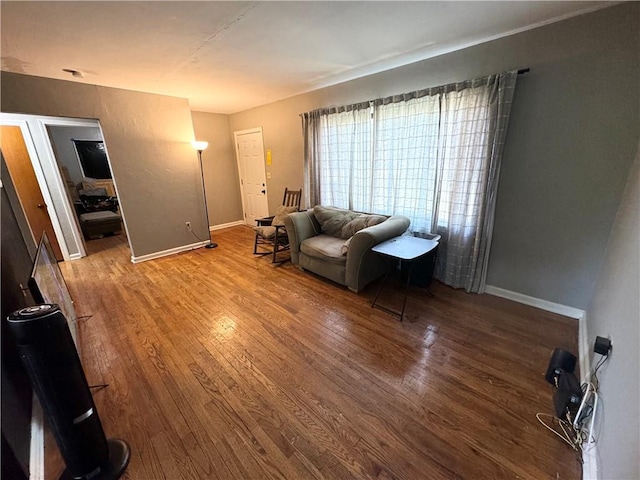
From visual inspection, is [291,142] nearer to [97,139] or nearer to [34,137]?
[34,137]

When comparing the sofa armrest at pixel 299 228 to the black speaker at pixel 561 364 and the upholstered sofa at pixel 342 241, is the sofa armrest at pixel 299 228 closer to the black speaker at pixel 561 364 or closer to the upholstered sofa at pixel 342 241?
the upholstered sofa at pixel 342 241

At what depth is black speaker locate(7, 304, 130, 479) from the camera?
3.30ft

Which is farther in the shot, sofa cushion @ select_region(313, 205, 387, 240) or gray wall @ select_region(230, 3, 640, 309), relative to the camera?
sofa cushion @ select_region(313, 205, 387, 240)

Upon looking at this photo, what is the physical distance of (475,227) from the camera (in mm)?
2568

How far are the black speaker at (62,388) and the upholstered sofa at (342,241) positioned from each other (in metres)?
2.17

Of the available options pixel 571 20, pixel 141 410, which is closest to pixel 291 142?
pixel 571 20

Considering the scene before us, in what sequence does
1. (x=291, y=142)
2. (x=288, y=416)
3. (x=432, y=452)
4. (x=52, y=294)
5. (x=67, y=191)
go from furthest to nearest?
(x=291, y=142) < (x=67, y=191) < (x=52, y=294) < (x=288, y=416) < (x=432, y=452)

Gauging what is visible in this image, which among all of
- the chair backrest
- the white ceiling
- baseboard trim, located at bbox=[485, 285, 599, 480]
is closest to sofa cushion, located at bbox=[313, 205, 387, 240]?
the chair backrest

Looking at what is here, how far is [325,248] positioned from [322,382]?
1.58 meters

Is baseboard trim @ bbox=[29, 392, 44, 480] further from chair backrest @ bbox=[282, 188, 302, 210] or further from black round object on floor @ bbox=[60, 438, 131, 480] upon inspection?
chair backrest @ bbox=[282, 188, 302, 210]

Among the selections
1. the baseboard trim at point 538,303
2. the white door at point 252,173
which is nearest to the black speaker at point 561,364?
the baseboard trim at point 538,303

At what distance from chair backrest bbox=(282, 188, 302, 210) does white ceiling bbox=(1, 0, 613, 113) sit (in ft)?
5.70

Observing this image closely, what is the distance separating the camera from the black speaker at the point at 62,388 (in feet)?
3.30

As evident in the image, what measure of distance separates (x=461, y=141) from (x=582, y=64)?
91 cm
